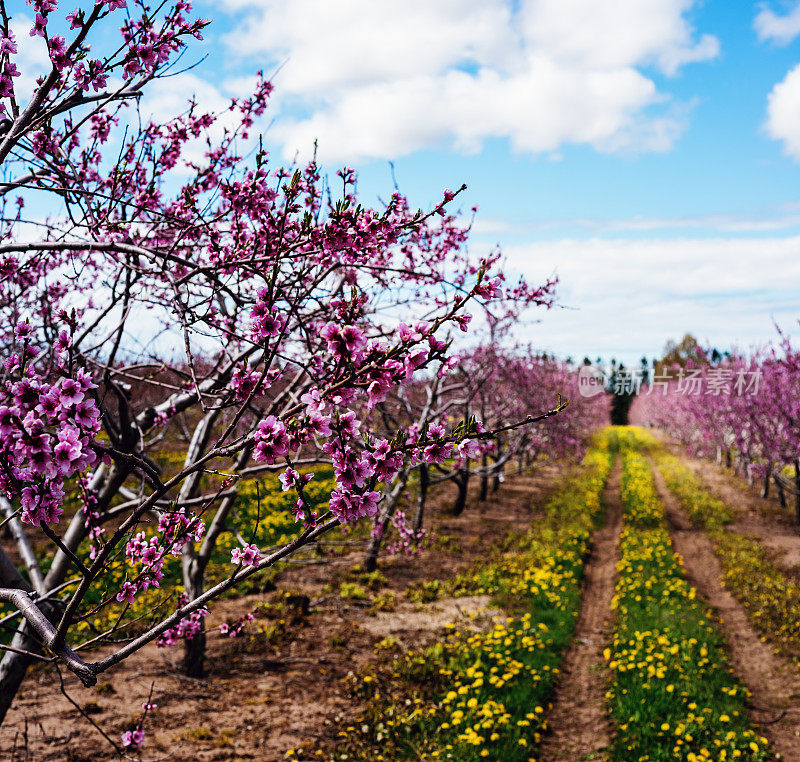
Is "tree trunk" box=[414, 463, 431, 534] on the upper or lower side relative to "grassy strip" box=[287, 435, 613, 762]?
upper

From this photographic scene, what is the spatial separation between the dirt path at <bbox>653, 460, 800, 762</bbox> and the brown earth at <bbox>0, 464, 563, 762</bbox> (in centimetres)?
397

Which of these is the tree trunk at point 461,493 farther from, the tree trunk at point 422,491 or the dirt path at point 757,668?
the dirt path at point 757,668

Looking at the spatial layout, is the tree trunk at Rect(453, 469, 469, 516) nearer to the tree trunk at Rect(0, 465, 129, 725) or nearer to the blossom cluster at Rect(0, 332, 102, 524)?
the tree trunk at Rect(0, 465, 129, 725)

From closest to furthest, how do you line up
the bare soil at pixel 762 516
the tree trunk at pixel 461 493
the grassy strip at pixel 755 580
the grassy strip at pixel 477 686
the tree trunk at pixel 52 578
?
the tree trunk at pixel 52 578, the grassy strip at pixel 477 686, the grassy strip at pixel 755 580, the bare soil at pixel 762 516, the tree trunk at pixel 461 493

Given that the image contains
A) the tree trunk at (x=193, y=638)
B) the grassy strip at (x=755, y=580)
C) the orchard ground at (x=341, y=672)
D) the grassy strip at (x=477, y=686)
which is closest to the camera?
the grassy strip at (x=477, y=686)

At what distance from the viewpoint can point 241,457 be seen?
626cm

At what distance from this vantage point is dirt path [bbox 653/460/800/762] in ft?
21.4

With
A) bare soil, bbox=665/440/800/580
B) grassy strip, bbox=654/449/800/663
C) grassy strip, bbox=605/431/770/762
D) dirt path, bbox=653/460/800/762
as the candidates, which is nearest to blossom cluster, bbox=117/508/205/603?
grassy strip, bbox=605/431/770/762

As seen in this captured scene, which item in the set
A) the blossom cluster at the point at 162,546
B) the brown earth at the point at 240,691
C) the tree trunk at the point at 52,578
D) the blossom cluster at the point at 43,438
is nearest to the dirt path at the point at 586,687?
the brown earth at the point at 240,691

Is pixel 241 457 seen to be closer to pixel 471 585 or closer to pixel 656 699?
pixel 656 699

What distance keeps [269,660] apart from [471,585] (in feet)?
14.4

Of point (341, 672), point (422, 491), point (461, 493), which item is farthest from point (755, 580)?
point (341, 672)

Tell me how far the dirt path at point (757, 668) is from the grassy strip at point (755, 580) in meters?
0.21

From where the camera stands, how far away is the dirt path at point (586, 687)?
20.2ft
